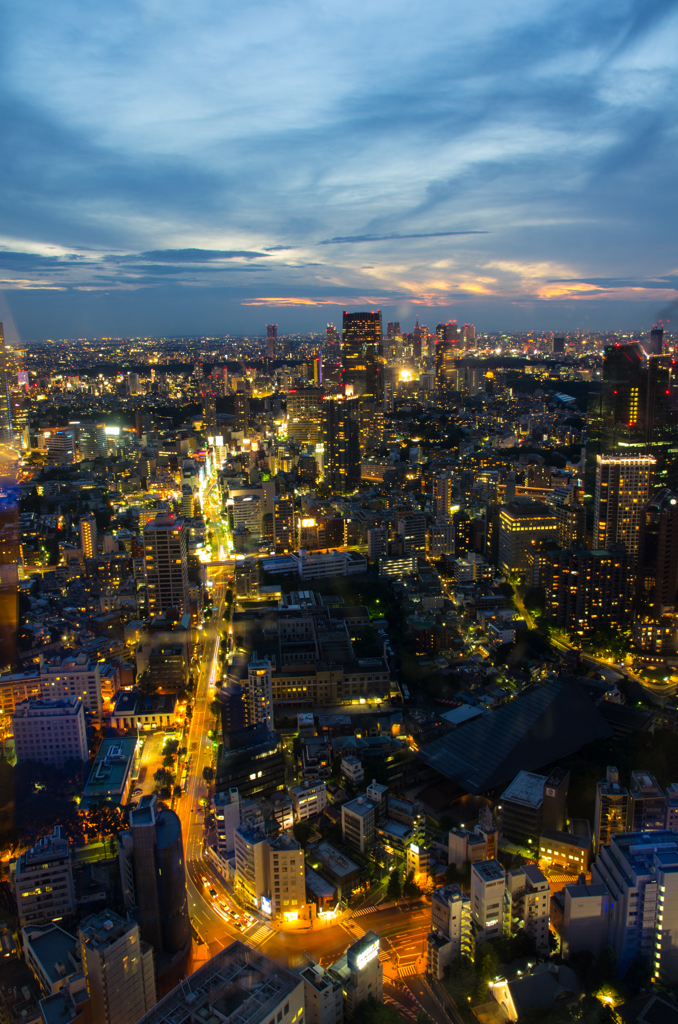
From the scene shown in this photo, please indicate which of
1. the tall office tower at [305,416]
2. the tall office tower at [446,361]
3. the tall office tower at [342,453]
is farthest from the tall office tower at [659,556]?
the tall office tower at [446,361]

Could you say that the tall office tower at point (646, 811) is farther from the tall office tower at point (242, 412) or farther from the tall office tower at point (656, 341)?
the tall office tower at point (242, 412)

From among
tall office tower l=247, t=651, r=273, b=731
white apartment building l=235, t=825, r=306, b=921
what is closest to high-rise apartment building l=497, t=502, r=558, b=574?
tall office tower l=247, t=651, r=273, b=731

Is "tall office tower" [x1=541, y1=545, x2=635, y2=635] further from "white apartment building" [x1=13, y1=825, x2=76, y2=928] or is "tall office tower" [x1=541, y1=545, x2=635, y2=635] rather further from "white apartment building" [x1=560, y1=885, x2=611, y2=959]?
"white apartment building" [x1=13, y1=825, x2=76, y2=928]

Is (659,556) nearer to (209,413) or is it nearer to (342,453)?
(342,453)

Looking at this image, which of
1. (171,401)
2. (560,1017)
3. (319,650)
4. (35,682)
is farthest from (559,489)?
(171,401)

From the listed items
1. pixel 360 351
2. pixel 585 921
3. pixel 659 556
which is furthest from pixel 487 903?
Result: pixel 360 351

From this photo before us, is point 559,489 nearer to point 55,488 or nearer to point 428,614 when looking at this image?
point 428,614
